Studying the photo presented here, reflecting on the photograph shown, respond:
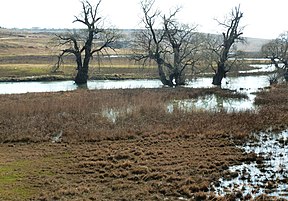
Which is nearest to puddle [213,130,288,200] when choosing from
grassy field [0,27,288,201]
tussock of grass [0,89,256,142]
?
grassy field [0,27,288,201]

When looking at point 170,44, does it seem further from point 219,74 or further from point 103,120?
point 103,120

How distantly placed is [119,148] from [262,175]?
6.67 m

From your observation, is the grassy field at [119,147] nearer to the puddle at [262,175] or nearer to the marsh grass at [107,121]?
the marsh grass at [107,121]

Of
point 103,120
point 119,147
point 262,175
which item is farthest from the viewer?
point 103,120

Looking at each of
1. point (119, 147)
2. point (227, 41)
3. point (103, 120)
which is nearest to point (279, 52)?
point (227, 41)

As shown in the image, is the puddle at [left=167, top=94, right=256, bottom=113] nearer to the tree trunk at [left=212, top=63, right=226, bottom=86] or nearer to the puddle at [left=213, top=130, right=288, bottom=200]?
the puddle at [left=213, top=130, right=288, bottom=200]

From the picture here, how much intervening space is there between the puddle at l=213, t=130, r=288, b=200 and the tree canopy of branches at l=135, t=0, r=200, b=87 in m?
27.8

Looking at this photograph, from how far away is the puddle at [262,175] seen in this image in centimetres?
1192

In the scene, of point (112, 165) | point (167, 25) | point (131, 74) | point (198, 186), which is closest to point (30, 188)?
point (112, 165)

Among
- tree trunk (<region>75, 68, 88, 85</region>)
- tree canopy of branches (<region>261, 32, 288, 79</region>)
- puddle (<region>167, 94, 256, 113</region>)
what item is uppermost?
tree canopy of branches (<region>261, 32, 288, 79</region>)

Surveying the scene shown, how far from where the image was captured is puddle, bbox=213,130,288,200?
11922 millimetres

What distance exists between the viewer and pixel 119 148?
17.6 metres

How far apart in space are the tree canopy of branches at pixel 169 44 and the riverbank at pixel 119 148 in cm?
1592

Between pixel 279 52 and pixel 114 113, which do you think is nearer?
pixel 114 113
